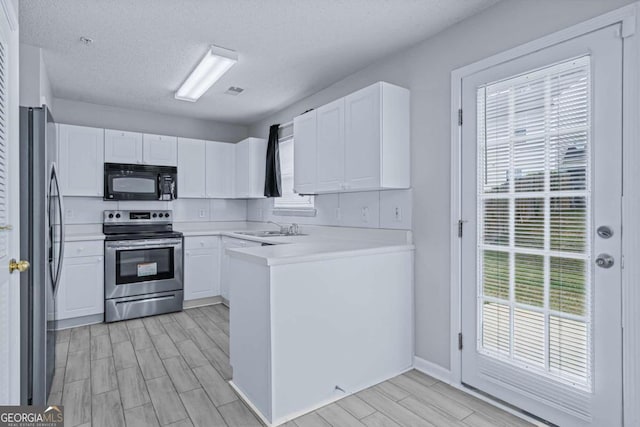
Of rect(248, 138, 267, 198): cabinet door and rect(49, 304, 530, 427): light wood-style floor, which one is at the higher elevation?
rect(248, 138, 267, 198): cabinet door

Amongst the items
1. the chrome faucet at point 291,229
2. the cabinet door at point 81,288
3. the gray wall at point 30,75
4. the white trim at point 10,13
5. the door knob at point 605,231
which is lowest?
the cabinet door at point 81,288

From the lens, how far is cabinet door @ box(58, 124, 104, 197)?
3795mm

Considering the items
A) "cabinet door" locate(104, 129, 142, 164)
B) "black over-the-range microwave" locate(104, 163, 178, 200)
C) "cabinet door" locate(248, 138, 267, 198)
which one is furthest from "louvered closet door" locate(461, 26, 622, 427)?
"cabinet door" locate(104, 129, 142, 164)

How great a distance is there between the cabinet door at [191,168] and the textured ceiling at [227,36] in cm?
96

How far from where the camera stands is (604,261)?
171cm

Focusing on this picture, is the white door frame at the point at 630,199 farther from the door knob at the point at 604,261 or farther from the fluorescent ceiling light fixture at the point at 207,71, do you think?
the fluorescent ceiling light fixture at the point at 207,71

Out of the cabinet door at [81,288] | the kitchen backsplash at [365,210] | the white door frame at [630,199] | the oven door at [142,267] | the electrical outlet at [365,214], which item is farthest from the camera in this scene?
the oven door at [142,267]

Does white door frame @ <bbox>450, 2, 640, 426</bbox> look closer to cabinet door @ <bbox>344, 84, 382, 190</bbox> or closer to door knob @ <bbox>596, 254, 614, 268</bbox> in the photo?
door knob @ <bbox>596, 254, 614, 268</bbox>

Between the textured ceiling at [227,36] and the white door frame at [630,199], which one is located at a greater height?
the textured ceiling at [227,36]

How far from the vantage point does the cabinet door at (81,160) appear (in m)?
3.79

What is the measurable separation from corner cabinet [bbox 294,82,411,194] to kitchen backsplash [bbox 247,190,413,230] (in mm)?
190

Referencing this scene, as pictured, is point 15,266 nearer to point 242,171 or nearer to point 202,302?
point 202,302

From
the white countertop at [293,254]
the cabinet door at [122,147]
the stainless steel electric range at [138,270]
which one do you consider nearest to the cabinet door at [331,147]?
the white countertop at [293,254]

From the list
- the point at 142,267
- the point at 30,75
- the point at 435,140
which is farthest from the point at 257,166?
the point at 435,140
